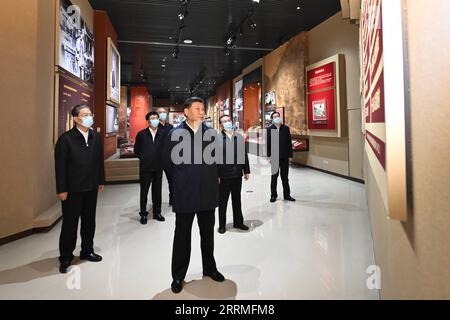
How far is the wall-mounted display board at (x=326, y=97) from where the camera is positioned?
7.79 m

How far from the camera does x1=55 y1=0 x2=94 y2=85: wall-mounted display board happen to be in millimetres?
4734

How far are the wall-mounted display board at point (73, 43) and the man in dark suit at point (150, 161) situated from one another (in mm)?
1799

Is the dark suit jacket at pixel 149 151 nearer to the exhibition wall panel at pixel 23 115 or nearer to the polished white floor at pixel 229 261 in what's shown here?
the polished white floor at pixel 229 261

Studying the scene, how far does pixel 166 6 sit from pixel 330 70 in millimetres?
4792

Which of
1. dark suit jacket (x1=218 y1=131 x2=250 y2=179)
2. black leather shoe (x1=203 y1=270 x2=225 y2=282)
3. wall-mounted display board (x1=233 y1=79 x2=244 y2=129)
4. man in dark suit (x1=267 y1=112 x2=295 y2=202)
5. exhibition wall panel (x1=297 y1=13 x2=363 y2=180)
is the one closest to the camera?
black leather shoe (x1=203 y1=270 x2=225 y2=282)

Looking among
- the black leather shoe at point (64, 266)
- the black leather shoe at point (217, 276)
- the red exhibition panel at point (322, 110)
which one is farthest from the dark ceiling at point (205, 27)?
the black leather shoe at point (217, 276)

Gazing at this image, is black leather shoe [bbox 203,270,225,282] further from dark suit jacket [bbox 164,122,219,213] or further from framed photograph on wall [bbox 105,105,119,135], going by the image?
framed photograph on wall [bbox 105,105,119,135]

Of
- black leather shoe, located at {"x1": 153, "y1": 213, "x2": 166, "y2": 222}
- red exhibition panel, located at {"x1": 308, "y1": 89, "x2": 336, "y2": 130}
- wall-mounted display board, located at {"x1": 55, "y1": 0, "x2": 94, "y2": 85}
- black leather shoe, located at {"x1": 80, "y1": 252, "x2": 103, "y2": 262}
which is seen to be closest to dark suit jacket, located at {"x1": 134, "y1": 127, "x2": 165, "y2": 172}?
black leather shoe, located at {"x1": 153, "y1": 213, "x2": 166, "y2": 222}

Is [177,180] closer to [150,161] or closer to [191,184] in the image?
[191,184]

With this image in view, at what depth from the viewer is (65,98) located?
498cm

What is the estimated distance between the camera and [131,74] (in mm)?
17234

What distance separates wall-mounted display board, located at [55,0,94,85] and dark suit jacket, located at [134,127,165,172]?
181 centimetres

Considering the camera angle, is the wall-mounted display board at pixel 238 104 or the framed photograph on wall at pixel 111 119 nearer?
the framed photograph on wall at pixel 111 119
